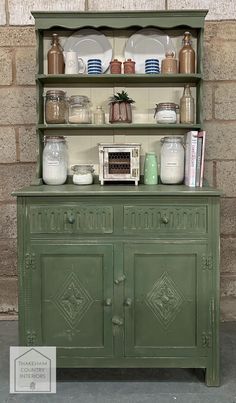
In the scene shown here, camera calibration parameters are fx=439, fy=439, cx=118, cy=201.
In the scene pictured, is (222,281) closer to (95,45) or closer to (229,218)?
(229,218)

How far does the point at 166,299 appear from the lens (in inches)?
76.3

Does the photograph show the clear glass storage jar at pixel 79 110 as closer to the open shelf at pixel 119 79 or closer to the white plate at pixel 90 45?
the open shelf at pixel 119 79

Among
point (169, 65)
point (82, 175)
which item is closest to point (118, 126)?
point (82, 175)

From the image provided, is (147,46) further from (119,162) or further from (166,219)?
(166,219)

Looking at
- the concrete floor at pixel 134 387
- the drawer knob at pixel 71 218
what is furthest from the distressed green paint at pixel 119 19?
the concrete floor at pixel 134 387

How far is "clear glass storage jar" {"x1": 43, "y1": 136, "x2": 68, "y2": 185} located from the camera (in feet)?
7.58

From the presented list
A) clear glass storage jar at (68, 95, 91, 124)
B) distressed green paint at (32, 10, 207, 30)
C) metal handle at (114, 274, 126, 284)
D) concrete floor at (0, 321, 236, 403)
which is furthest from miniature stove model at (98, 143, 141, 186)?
concrete floor at (0, 321, 236, 403)

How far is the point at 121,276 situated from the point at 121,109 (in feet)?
3.01

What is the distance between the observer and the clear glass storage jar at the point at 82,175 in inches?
90.3

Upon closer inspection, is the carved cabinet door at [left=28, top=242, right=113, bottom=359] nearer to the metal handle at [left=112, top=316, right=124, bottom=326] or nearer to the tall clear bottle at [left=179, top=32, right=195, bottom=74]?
the metal handle at [left=112, top=316, right=124, bottom=326]

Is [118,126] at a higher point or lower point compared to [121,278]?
higher

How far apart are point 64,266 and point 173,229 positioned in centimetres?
51

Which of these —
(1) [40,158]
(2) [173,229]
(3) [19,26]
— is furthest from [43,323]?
(3) [19,26]

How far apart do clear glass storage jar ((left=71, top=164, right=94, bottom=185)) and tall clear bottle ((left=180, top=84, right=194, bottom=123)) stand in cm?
57
